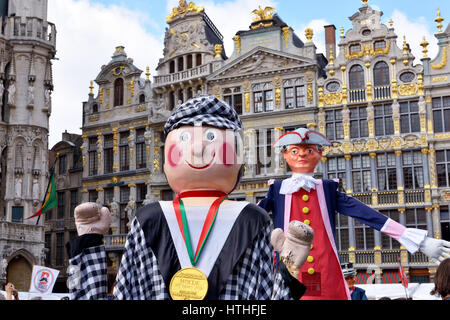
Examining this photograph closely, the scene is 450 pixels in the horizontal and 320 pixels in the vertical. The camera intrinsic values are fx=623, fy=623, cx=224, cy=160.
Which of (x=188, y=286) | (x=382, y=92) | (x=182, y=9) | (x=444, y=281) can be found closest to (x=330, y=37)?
(x=382, y=92)

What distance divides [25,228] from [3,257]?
1523 mm

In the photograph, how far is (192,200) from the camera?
386cm

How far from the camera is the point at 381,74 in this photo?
74.4 feet

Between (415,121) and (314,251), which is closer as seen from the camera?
(314,251)

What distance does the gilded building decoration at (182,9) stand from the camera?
26.3 m

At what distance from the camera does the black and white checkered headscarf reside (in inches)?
155

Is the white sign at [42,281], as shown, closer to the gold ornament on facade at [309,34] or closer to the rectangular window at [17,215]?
the rectangular window at [17,215]

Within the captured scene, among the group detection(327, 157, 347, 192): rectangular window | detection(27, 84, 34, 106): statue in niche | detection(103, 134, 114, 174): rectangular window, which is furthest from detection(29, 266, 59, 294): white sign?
detection(103, 134, 114, 174): rectangular window

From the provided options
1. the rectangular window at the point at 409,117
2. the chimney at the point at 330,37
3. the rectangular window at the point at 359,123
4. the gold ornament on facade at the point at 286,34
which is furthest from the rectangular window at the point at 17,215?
the rectangular window at the point at 409,117

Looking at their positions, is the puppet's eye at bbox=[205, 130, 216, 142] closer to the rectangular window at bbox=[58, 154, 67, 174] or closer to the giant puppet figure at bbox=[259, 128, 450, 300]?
the giant puppet figure at bbox=[259, 128, 450, 300]

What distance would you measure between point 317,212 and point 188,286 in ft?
10.0

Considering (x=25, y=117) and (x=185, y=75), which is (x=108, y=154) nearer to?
(x=25, y=117)
